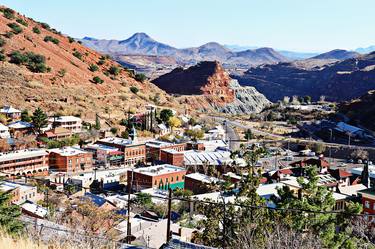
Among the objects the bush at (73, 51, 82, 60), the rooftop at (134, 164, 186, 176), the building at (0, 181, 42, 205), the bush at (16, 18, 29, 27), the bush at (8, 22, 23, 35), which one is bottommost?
the rooftop at (134, 164, 186, 176)

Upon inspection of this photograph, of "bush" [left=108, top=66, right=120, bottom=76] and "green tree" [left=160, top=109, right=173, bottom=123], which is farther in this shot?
"bush" [left=108, top=66, right=120, bottom=76]

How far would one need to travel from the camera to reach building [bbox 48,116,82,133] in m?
33.0

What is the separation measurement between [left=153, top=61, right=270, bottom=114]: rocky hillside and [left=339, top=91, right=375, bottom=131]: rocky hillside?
940 inches

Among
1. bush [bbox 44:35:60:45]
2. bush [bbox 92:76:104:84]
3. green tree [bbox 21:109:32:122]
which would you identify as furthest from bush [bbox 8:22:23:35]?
green tree [bbox 21:109:32:122]

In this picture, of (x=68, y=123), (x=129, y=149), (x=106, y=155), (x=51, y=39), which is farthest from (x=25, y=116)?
(x=51, y=39)

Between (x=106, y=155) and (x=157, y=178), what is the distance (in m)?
6.55

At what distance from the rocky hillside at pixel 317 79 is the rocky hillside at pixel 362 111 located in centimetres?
3688

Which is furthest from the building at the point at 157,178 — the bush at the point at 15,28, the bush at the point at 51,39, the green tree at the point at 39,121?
the bush at the point at 51,39

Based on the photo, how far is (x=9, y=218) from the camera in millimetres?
6254

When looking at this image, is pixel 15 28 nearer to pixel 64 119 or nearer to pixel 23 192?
pixel 64 119

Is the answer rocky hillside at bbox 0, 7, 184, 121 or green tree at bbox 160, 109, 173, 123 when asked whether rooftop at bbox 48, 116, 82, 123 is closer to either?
rocky hillside at bbox 0, 7, 184, 121

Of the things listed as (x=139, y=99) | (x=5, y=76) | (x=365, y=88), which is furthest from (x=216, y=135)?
(x=365, y=88)

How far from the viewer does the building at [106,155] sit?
30.3 metres

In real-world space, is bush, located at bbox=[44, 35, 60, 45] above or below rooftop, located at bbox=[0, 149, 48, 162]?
above
